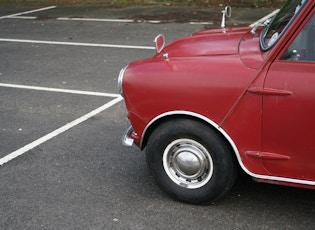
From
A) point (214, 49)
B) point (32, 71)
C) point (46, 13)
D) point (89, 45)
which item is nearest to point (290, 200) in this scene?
point (214, 49)

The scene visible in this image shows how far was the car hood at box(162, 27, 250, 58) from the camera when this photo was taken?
12.1 feet

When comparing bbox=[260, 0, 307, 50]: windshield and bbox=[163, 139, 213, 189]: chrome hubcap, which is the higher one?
bbox=[260, 0, 307, 50]: windshield

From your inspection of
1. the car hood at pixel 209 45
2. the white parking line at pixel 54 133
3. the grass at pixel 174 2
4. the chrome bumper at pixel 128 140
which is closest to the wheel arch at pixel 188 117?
the chrome bumper at pixel 128 140

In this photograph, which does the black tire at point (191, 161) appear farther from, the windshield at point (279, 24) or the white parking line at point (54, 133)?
the white parking line at point (54, 133)

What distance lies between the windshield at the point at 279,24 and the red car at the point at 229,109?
11 millimetres

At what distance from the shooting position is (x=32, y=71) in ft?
25.7

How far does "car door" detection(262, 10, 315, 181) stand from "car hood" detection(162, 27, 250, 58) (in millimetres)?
518

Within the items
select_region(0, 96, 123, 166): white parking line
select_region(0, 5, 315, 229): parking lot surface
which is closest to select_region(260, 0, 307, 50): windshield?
select_region(0, 5, 315, 229): parking lot surface

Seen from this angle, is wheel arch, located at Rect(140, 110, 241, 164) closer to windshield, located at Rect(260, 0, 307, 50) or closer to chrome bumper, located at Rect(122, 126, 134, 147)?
chrome bumper, located at Rect(122, 126, 134, 147)

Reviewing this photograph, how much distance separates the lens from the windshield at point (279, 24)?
3363mm

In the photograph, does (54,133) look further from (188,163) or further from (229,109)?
(229,109)

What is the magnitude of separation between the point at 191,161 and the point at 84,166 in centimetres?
127

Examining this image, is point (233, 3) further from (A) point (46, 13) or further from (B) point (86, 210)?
(B) point (86, 210)

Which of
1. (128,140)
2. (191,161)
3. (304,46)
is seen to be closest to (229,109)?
(191,161)
